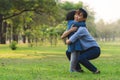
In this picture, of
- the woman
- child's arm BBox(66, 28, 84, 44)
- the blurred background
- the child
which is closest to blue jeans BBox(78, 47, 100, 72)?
the woman

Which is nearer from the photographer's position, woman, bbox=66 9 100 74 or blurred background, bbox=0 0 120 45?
woman, bbox=66 9 100 74

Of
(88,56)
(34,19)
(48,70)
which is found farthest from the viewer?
(34,19)

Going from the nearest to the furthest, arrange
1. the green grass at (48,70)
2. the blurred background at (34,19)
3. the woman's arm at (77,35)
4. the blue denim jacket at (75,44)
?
the green grass at (48,70) → the woman's arm at (77,35) → the blue denim jacket at (75,44) → the blurred background at (34,19)

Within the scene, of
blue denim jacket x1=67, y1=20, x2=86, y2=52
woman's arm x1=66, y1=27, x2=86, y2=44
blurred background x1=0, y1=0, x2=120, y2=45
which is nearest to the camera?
woman's arm x1=66, y1=27, x2=86, y2=44

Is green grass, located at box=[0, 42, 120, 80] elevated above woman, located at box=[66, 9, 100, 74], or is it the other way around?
woman, located at box=[66, 9, 100, 74]

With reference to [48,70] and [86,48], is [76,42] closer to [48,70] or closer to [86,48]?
[86,48]

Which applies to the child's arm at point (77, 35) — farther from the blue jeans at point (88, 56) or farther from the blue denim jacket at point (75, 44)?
the blue jeans at point (88, 56)

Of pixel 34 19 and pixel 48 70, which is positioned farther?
pixel 34 19

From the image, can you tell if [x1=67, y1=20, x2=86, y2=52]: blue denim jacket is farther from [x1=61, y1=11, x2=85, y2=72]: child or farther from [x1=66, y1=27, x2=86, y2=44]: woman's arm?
[x1=66, y1=27, x2=86, y2=44]: woman's arm

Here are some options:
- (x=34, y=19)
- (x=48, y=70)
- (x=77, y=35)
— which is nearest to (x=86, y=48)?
(x=77, y=35)

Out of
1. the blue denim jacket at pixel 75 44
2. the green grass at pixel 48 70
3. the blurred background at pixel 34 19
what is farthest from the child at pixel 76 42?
the blurred background at pixel 34 19

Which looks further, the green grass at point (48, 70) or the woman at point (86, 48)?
the woman at point (86, 48)

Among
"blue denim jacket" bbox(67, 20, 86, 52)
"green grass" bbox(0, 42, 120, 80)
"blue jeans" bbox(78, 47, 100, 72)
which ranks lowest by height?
"green grass" bbox(0, 42, 120, 80)

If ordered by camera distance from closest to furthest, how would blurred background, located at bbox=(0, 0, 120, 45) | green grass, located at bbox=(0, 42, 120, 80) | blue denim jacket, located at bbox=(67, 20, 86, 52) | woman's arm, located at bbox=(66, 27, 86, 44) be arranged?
green grass, located at bbox=(0, 42, 120, 80) < woman's arm, located at bbox=(66, 27, 86, 44) < blue denim jacket, located at bbox=(67, 20, 86, 52) < blurred background, located at bbox=(0, 0, 120, 45)
